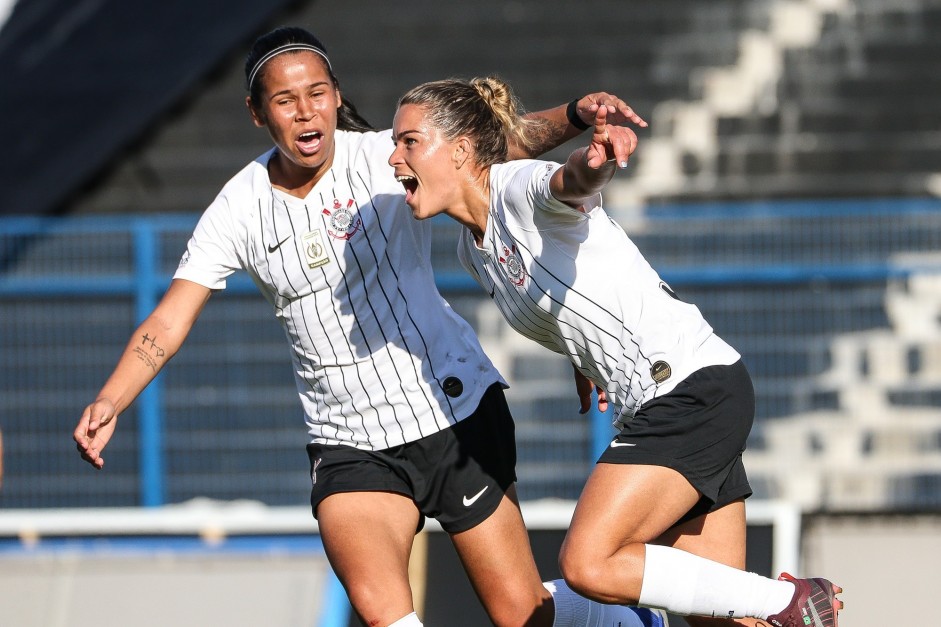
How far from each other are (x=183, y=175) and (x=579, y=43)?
9.30 feet

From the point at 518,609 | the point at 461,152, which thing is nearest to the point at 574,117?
the point at 461,152

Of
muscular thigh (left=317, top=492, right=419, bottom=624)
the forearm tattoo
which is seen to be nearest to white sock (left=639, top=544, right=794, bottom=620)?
muscular thigh (left=317, top=492, right=419, bottom=624)

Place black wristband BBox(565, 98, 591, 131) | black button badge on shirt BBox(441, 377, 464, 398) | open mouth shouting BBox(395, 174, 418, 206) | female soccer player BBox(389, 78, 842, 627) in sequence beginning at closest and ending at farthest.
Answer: female soccer player BBox(389, 78, 842, 627) < open mouth shouting BBox(395, 174, 418, 206) < black wristband BBox(565, 98, 591, 131) < black button badge on shirt BBox(441, 377, 464, 398)

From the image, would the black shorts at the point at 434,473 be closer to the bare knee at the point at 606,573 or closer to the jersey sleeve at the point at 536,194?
the bare knee at the point at 606,573

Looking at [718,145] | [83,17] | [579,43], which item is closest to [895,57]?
[718,145]

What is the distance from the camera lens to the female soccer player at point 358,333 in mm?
3564

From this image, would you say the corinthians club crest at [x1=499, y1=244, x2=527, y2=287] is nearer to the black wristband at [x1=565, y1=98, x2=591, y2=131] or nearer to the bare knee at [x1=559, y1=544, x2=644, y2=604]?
the black wristband at [x1=565, y1=98, x2=591, y2=131]

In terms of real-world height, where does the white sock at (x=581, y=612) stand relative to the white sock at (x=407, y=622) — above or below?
below

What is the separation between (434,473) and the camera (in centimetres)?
372

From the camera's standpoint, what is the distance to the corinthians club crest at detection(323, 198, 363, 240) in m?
3.63

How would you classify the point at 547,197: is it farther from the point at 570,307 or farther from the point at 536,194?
the point at 570,307

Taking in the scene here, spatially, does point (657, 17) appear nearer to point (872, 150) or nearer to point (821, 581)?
point (872, 150)

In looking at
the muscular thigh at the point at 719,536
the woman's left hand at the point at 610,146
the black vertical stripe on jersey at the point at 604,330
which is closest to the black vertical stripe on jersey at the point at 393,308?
the black vertical stripe on jersey at the point at 604,330

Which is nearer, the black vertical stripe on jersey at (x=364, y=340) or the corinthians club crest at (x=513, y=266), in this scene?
the corinthians club crest at (x=513, y=266)
